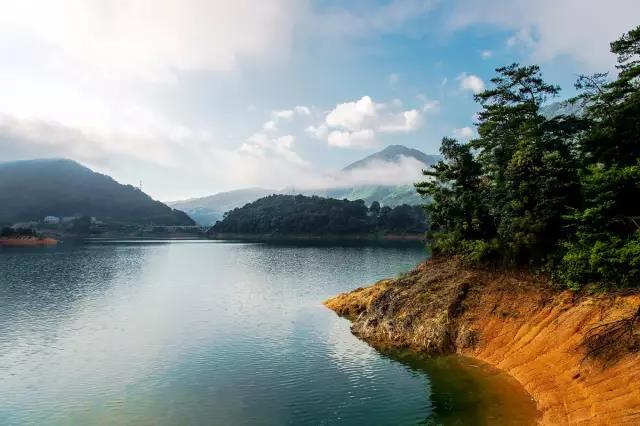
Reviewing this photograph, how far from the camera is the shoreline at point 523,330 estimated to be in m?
28.0

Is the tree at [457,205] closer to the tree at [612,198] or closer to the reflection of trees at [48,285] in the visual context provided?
the tree at [612,198]

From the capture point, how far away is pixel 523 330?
3962 cm

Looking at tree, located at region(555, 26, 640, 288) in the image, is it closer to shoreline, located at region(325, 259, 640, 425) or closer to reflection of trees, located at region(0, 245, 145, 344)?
shoreline, located at region(325, 259, 640, 425)

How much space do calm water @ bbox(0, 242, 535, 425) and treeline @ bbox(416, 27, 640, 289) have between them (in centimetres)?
1324

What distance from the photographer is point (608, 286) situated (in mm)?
35719

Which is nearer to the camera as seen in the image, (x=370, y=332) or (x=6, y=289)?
(x=370, y=332)

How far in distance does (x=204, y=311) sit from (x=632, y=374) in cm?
5601

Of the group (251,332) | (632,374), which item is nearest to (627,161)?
(632,374)

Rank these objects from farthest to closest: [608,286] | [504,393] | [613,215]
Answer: [613,215] → [608,286] → [504,393]

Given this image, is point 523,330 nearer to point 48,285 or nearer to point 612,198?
point 612,198

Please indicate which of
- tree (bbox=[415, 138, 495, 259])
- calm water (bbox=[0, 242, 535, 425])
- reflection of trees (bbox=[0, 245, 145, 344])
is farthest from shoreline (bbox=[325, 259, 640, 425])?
reflection of trees (bbox=[0, 245, 145, 344])

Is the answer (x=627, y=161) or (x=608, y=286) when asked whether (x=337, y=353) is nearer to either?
(x=608, y=286)

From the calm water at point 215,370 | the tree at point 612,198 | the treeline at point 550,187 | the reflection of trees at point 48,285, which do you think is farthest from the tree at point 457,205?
the reflection of trees at point 48,285

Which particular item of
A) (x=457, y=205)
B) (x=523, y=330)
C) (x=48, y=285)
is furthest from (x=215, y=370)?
(x=48, y=285)
